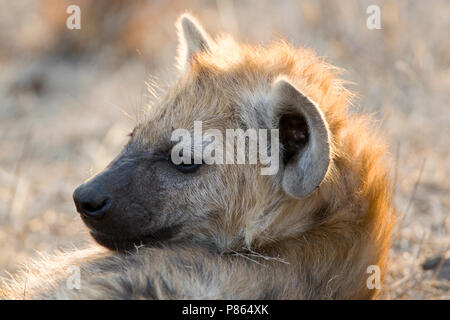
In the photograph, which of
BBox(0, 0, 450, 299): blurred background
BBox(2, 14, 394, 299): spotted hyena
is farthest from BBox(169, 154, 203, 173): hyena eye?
BBox(0, 0, 450, 299): blurred background

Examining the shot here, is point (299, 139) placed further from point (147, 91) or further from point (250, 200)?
point (147, 91)

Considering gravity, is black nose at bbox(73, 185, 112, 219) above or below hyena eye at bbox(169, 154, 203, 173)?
below

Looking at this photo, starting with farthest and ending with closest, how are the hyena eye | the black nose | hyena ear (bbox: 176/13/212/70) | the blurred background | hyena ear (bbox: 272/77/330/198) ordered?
the blurred background
hyena ear (bbox: 176/13/212/70)
the hyena eye
the black nose
hyena ear (bbox: 272/77/330/198)

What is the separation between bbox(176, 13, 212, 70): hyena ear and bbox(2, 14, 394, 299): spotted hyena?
382 millimetres

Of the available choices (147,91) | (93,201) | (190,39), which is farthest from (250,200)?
(147,91)

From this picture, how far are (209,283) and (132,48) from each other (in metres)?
4.27

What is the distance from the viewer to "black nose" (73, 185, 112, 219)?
2078 mm

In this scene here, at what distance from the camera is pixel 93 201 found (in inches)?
81.7

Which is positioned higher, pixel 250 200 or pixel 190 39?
pixel 190 39

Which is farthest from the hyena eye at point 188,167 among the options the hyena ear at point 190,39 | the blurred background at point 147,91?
the hyena ear at point 190,39

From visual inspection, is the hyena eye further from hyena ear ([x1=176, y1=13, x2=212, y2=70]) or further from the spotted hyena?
hyena ear ([x1=176, y1=13, x2=212, y2=70])

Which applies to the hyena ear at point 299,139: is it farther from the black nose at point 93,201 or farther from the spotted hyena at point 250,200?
the black nose at point 93,201

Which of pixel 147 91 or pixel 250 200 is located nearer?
pixel 250 200

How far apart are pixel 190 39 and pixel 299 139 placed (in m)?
0.92
